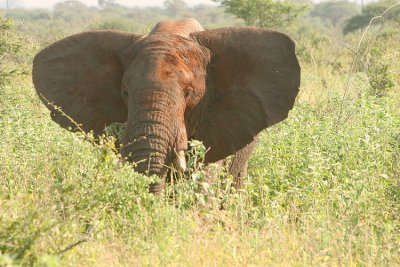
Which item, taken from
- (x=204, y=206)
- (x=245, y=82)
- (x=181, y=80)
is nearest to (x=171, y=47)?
(x=181, y=80)

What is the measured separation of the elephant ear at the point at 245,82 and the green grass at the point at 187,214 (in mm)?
549

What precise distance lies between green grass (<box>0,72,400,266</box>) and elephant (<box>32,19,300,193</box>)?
0.41 meters

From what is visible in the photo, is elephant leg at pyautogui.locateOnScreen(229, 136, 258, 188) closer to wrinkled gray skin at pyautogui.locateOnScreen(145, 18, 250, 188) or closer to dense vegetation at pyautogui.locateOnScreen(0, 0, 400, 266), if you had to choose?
wrinkled gray skin at pyautogui.locateOnScreen(145, 18, 250, 188)

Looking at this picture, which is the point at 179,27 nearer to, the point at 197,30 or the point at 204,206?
the point at 197,30

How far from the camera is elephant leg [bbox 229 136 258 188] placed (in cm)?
705

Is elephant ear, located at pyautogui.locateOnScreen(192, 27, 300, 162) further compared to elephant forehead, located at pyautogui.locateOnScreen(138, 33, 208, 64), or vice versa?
elephant ear, located at pyautogui.locateOnScreen(192, 27, 300, 162)

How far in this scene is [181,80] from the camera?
19.3ft

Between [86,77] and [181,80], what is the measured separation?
968 mm

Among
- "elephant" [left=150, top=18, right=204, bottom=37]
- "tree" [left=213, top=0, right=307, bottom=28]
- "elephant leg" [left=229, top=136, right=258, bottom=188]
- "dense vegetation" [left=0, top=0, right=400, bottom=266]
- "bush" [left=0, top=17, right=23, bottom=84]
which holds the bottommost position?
"tree" [left=213, top=0, right=307, bottom=28]

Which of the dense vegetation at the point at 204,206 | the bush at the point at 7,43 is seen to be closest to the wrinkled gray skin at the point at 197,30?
the dense vegetation at the point at 204,206

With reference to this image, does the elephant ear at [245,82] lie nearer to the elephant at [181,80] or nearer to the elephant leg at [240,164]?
the elephant at [181,80]

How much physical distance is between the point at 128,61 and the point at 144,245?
1966mm

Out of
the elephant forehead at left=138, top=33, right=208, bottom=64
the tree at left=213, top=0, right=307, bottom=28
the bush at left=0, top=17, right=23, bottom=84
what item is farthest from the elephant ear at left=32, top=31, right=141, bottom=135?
the tree at left=213, top=0, right=307, bottom=28

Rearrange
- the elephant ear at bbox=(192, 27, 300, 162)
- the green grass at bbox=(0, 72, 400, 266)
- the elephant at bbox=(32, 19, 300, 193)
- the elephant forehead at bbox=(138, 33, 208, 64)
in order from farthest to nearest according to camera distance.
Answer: the elephant ear at bbox=(192, 27, 300, 162)
the elephant forehead at bbox=(138, 33, 208, 64)
the elephant at bbox=(32, 19, 300, 193)
the green grass at bbox=(0, 72, 400, 266)
